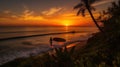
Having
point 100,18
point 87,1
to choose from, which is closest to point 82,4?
point 87,1

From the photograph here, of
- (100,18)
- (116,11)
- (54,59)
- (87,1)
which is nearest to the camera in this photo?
(54,59)

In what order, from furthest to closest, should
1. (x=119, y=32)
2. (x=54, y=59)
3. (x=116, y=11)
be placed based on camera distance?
(x=116, y=11) < (x=119, y=32) < (x=54, y=59)

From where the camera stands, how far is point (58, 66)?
4.02 metres

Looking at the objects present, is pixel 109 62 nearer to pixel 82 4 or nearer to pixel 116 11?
pixel 116 11

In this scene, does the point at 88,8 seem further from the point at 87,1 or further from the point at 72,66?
the point at 72,66

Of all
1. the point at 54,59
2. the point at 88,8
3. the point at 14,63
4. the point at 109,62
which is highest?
the point at 88,8

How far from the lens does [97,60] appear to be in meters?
5.16

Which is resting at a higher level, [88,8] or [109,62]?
[88,8]

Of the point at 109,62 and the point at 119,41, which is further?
the point at 119,41

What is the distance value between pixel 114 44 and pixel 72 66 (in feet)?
16.0

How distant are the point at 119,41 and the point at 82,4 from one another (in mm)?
21312

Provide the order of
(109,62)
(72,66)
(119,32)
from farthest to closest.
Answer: (119,32)
(109,62)
(72,66)

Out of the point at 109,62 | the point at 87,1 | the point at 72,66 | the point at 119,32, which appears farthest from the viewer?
the point at 87,1

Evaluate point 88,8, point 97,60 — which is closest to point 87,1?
point 88,8
